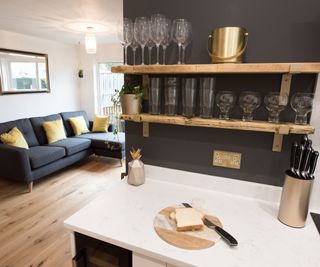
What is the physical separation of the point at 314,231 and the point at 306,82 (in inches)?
28.3

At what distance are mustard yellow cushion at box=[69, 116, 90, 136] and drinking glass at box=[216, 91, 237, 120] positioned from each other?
390 centimetres

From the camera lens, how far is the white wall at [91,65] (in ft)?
16.3

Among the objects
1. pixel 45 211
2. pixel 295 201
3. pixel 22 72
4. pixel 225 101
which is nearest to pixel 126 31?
pixel 225 101

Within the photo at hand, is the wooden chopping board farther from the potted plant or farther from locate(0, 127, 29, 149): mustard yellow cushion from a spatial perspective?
locate(0, 127, 29, 149): mustard yellow cushion

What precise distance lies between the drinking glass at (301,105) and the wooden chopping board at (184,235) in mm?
648

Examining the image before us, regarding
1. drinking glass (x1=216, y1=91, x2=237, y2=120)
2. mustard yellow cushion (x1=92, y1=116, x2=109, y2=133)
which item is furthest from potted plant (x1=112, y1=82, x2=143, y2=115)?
mustard yellow cushion (x1=92, y1=116, x2=109, y2=133)

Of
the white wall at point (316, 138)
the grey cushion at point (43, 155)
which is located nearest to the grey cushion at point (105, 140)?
the grey cushion at point (43, 155)

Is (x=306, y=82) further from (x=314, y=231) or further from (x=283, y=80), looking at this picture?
(x=314, y=231)

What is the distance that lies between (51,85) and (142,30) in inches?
157

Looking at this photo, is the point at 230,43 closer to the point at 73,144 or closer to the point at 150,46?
the point at 150,46

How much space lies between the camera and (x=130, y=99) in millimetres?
1326

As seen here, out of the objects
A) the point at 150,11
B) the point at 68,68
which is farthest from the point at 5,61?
the point at 150,11

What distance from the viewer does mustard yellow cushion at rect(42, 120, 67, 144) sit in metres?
4.00

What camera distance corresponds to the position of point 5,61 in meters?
3.72
